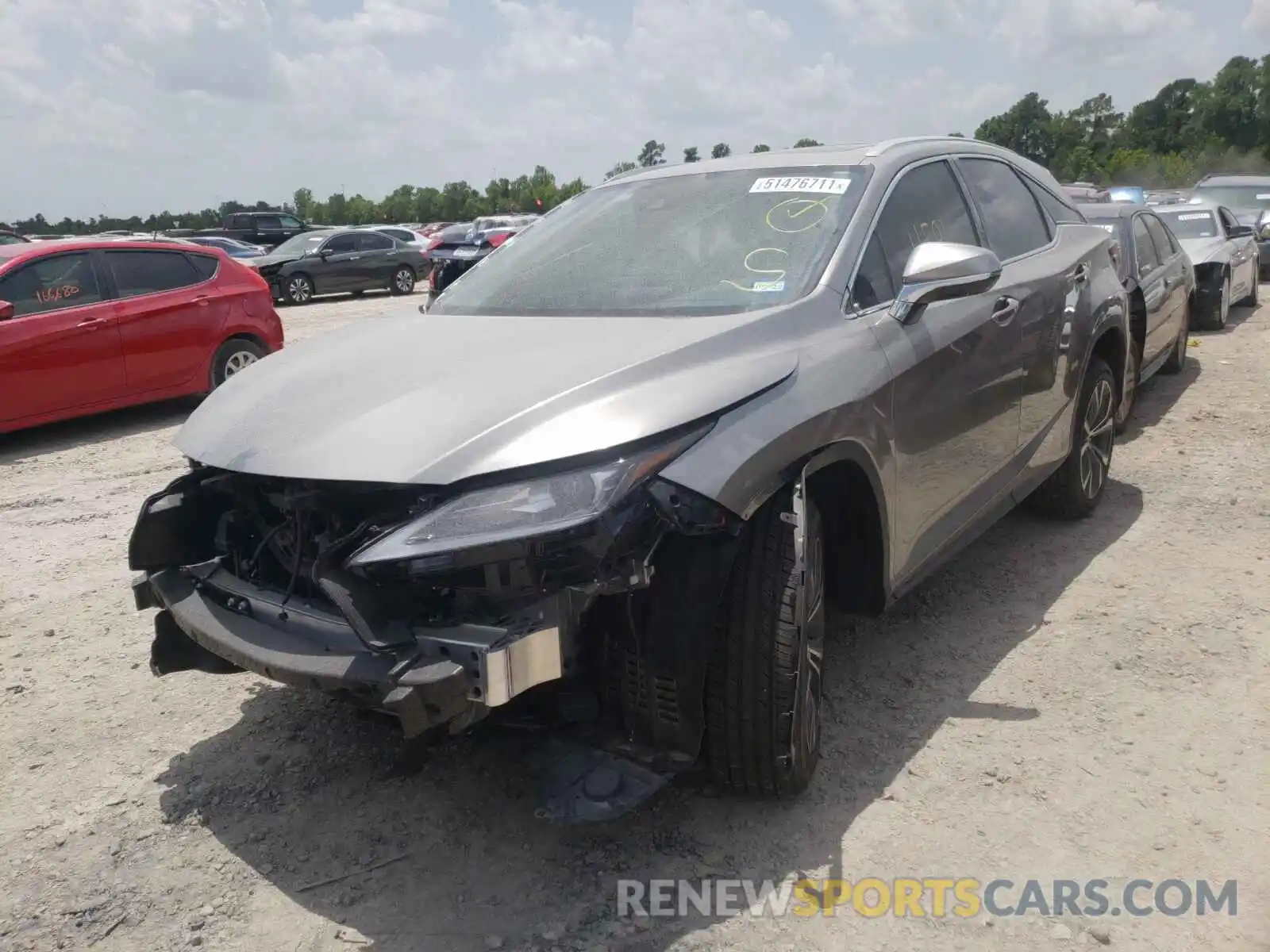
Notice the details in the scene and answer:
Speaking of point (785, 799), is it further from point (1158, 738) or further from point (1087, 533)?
point (1087, 533)

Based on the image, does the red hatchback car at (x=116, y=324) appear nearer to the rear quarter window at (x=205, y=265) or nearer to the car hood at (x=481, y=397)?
the rear quarter window at (x=205, y=265)

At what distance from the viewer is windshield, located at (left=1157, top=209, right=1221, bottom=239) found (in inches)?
451

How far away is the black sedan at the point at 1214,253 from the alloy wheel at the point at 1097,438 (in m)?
6.45

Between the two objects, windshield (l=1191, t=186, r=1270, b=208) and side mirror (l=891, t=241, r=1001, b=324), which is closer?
side mirror (l=891, t=241, r=1001, b=324)

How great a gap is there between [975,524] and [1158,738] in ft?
3.22

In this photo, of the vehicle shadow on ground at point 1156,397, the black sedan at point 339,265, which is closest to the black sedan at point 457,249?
the black sedan at point 339,265

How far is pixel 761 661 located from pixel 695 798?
579 millimetres

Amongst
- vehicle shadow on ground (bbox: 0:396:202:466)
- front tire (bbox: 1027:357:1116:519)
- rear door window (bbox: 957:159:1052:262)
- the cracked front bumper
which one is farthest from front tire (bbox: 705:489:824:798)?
vehicle shadow on ground (bbox: 0:396:202:466)

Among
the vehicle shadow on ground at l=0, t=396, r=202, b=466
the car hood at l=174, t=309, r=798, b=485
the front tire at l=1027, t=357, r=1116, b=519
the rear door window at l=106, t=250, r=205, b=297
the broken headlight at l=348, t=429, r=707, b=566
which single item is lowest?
the vehicle shadow on ground at l=0, t=396, r=202, b=466

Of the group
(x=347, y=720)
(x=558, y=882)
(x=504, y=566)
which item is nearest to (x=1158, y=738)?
(x=558, y=882)

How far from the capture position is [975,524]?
12.8ft

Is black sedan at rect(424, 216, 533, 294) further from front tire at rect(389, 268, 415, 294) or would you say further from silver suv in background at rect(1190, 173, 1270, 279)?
silver suv in background at rect(1190, 173, 1270, 279)

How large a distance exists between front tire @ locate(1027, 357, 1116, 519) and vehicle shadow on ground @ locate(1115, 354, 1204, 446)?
66.5 inches

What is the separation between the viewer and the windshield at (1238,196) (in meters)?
17.3
